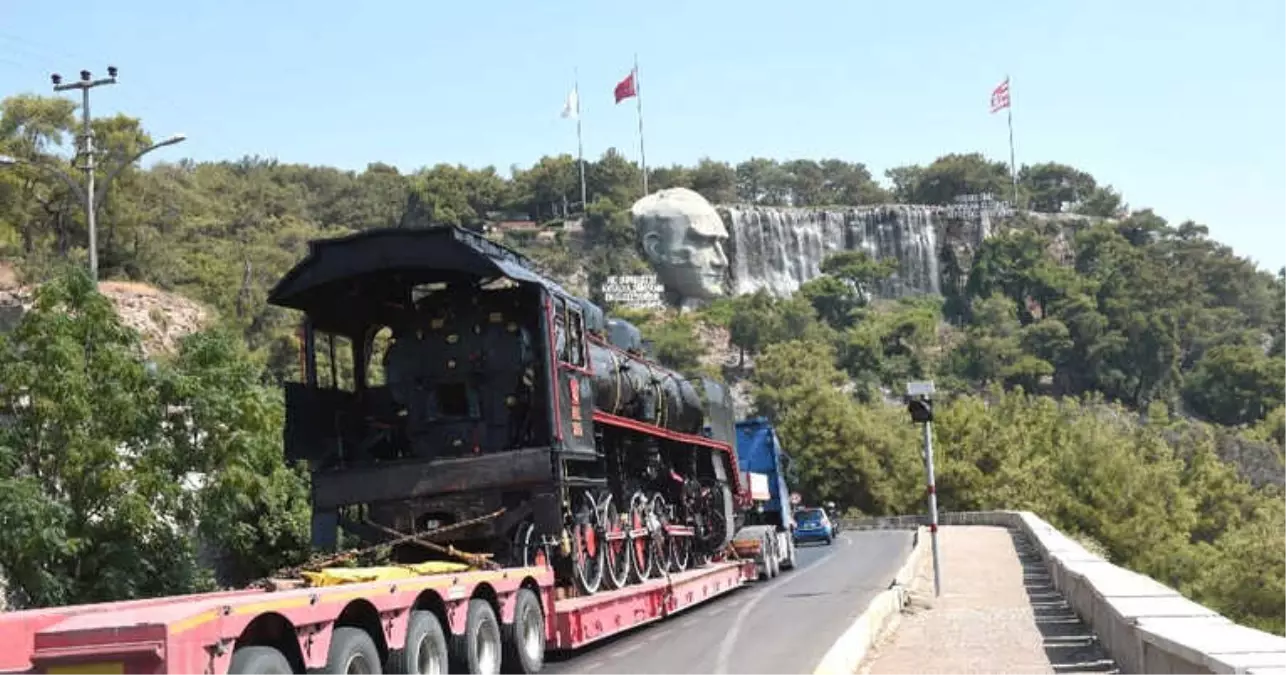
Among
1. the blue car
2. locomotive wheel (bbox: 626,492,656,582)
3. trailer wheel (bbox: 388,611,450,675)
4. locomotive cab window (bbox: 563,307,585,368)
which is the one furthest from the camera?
the blue car

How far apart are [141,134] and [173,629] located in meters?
59.3

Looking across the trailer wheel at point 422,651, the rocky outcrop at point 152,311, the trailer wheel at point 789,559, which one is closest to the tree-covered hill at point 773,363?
the rocky outcrop at point 152,311

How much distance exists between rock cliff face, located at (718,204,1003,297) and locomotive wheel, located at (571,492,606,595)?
135132 millimetres

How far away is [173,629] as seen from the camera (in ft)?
22.7

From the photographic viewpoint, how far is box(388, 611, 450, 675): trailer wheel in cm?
993

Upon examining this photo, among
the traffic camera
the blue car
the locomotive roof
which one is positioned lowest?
the blue car

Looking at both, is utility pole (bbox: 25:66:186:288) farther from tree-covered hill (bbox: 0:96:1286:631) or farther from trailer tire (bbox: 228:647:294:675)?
trailer tire (bbox: 228:647:294:675)

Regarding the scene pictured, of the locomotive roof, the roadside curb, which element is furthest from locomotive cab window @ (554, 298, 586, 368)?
the roadside curb

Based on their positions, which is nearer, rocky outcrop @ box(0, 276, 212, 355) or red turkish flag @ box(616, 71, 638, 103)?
rocky outcrop @ box(0, 276, 212, 355)

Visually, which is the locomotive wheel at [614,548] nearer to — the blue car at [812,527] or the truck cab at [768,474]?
the truck cab at [768,474]

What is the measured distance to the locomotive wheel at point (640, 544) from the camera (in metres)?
18.7

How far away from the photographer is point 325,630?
28.5 ft

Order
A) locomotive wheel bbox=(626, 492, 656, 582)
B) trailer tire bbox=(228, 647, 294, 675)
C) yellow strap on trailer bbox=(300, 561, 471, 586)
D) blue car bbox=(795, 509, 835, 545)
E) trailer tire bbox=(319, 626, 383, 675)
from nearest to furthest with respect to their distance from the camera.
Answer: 1. trailer tire bbox=(228, 647, 294, 675)
2. trailer tire bbox=(319, 626, 383, 675)
3. yellow strap on trailer bbox=(300, 561, 471, 586)
4. locomotive wheel bbox=(626, 492, 656, 582)
5. blue car bbox=(795, 509, 835, 545)

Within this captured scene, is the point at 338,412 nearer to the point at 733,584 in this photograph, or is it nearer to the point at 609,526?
the point at 609,526
